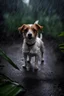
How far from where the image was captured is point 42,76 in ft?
8.42

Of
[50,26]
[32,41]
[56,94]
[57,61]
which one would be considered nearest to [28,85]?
[56,94]

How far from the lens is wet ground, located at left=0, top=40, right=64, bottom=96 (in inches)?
89.1

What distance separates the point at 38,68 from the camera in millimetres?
2756

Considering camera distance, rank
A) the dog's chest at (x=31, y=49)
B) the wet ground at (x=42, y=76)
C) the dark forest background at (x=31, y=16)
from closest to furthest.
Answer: the wet ground at (x=42, y=76)
the dog's chest at (x=31, y=49)
the dark forest background at (x=31, y=16)

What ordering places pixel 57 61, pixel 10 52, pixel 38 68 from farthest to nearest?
1. pixel 10 52
2. pixel 57 61
3. pixel 38 68

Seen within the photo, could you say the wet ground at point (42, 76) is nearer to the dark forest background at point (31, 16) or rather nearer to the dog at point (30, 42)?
the dog at point (30, 42)

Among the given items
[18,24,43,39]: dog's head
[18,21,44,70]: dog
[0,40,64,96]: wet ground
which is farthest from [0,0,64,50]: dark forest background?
[18,24,43,39]: dog's head

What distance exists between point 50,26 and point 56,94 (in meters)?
1.50

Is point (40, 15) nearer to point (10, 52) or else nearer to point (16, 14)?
point (16, 14)

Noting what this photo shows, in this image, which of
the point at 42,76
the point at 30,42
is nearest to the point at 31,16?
the point at 30,42

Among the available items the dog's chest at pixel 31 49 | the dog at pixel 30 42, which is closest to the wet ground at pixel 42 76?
the dog at pixel 30 42

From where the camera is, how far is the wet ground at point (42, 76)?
2264 millimetres

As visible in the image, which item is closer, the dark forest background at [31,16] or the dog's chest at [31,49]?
the dog's chest at [31,49]

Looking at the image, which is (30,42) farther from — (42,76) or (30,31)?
(42,76)
